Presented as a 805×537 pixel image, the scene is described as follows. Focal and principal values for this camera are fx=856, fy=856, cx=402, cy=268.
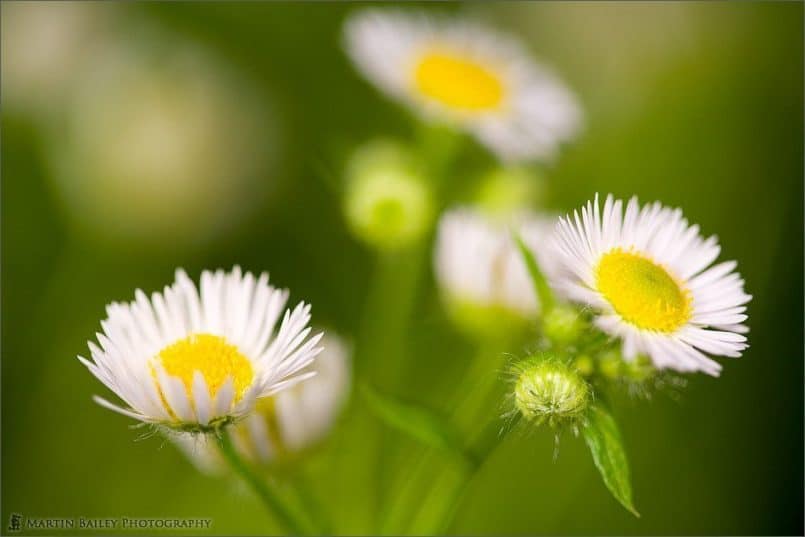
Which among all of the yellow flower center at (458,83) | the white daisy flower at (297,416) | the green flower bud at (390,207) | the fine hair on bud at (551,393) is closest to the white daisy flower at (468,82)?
the yellow flower center at (458,83)

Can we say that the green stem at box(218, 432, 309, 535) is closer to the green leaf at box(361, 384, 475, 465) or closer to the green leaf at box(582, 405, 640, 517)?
the green leaf at box(361, 384, 475, 465)

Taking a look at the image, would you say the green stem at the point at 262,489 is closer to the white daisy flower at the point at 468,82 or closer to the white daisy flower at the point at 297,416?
the white daisy flower at the point at 297,416

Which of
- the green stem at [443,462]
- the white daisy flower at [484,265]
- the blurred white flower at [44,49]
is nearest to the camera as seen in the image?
the green stem at [443,462]

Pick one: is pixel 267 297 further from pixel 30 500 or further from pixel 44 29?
pixel 44 29

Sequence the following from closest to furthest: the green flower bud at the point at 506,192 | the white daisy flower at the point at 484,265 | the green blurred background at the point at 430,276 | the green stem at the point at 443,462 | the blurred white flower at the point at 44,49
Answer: the green stem at the point at 443,462, the white daisy flower at the point at 484,265, the green flower bud at the point at 506,192, the green blurred background at the point at 430,276, the blurred white flower at the point at 44,49

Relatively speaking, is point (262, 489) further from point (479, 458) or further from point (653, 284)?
point (653, 284)

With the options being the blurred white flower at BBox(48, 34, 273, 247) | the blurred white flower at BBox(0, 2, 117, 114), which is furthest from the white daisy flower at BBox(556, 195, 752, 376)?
the blurred white flower at BBox(0, 2, 117, 114)

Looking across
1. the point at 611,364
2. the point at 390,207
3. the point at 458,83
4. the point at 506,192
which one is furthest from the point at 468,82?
the point at 611,364

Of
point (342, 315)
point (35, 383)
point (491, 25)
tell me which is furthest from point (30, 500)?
point (491, 25)
